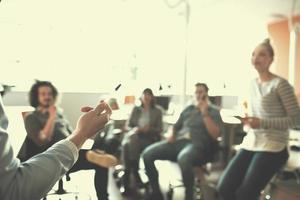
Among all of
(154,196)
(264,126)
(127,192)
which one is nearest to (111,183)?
(127,192)

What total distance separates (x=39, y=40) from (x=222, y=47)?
24.9 inches

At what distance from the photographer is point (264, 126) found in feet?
3.21

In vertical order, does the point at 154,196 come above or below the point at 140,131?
below

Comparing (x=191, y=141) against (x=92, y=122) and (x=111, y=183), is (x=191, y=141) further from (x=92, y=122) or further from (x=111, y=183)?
(x=92, y=122)

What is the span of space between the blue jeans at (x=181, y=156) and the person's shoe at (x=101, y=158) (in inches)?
6.0

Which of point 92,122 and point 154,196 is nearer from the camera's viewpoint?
point 92,122

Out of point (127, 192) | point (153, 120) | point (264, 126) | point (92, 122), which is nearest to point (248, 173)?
point (264, 126)

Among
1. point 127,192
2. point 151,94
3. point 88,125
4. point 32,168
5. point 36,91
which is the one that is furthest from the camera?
point 127,192

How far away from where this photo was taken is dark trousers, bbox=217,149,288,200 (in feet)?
3.33

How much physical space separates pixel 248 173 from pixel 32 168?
807 millimetres

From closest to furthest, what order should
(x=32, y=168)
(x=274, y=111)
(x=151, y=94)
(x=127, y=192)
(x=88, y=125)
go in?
(x=32, y=168) < (x=88, y=125) < (x=274, y=111) < (x=151, y=94) < (x=127, y=192)

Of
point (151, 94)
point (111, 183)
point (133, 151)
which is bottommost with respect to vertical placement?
point (111, 183)

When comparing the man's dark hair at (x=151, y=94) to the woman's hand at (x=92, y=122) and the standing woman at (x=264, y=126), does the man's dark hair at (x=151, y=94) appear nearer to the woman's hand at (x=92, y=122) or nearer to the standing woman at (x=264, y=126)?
the standing woman at (x=264, y=126)

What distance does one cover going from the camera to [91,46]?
35.4 inches
